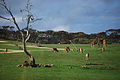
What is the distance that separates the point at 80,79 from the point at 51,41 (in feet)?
352

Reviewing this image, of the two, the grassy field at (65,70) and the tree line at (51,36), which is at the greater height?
the tree line at (51,36)

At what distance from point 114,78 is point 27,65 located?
32.9 feet

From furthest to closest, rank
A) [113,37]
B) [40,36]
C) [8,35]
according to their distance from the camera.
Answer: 1. [40,36]
2. [8,35]
3. [113,37]

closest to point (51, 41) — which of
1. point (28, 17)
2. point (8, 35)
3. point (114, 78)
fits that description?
point (8, 35)

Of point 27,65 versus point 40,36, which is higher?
point 40,36

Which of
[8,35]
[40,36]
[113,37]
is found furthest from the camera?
[40,36]

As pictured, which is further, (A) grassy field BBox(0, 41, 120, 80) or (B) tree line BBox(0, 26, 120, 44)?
(B) tree line BBox(0, 26, 120, 44)

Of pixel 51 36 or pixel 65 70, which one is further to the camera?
pixel 51 36

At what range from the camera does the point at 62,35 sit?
12800 cm

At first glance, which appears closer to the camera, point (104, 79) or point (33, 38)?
point (104, 79)

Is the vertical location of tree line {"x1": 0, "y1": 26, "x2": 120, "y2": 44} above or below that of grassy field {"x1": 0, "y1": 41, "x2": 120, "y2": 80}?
above

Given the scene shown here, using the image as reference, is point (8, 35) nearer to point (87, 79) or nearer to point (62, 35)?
point (62, 35)

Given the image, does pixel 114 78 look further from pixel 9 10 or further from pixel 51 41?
pixel 51 41

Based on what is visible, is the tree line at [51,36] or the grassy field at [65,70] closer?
A: the grassy field at [65,70]
